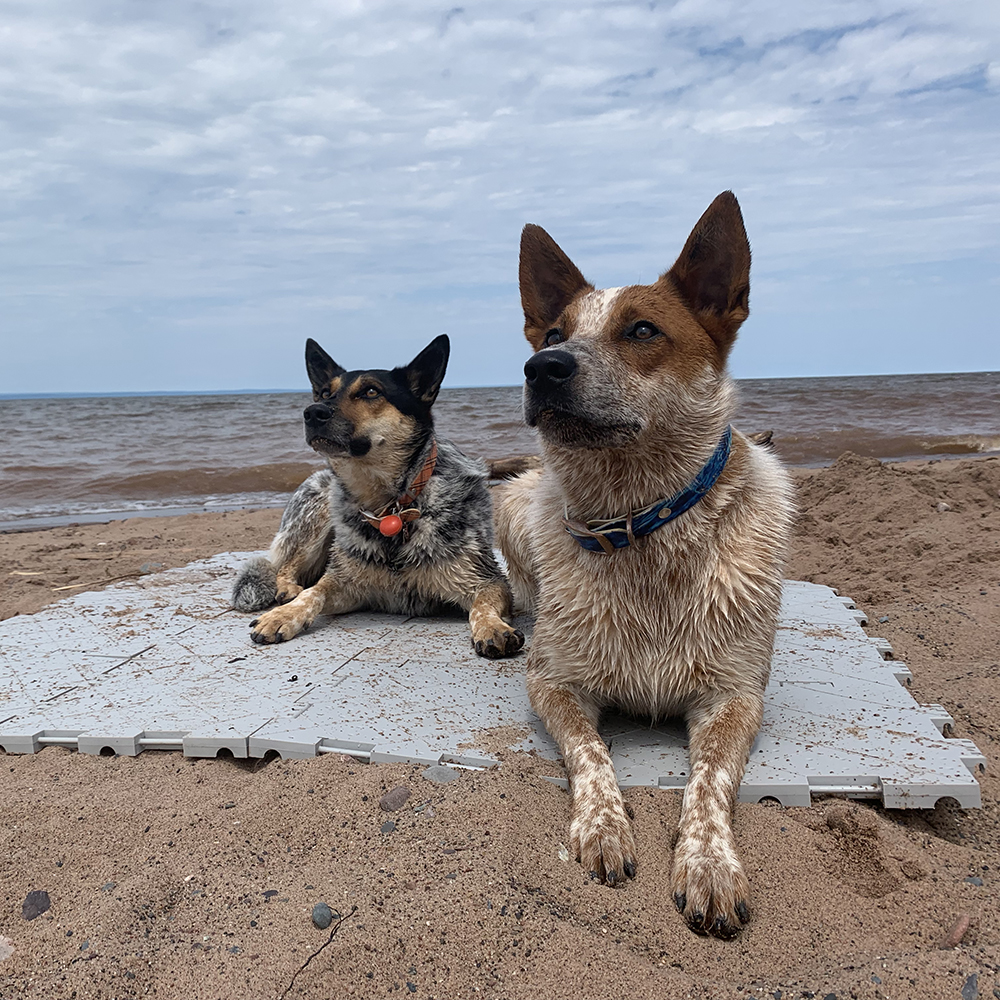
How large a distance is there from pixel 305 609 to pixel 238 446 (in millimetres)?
13372

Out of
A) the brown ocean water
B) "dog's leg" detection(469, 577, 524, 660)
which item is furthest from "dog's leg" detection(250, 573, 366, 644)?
the brown ocean water

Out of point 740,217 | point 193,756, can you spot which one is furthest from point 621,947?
point 740,217

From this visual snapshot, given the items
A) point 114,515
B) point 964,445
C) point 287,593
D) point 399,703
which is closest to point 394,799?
point 399,703

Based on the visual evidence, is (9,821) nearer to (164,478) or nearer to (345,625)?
(345,625)

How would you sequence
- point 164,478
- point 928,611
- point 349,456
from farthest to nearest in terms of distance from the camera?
1. point 164,478
2. point 928,611
3. point 349,456

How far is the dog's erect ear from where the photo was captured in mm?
2336

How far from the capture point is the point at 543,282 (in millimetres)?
2750

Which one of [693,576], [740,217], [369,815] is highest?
[740,217]

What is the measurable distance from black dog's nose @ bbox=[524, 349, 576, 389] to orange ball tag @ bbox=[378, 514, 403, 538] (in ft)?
6.08

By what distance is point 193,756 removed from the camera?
8.47ft

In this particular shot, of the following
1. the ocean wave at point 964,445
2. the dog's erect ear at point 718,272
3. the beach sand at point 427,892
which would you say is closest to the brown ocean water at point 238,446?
the ocean wave at point 964,445

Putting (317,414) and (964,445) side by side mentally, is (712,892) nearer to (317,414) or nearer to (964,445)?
(317,414)

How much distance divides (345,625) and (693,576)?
82.6 inches

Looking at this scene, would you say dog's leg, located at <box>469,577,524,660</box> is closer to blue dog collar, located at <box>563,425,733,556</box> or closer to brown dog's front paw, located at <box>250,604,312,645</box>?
brown dog's front paw, located at <box>250,604,312,645</box>
